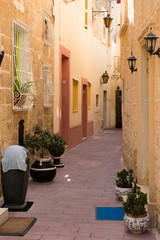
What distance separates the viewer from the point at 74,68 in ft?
51.0

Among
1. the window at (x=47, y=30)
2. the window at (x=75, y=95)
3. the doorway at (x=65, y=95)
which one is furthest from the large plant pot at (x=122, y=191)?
the window at (x=75, y=95)

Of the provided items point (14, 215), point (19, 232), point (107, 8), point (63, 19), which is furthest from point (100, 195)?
point (107, 8)

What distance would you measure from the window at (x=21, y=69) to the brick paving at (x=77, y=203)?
1864mm

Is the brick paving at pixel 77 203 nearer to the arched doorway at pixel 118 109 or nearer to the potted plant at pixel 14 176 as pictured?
the potted plant at pixel 14 176

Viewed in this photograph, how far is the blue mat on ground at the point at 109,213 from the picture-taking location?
5.80 m

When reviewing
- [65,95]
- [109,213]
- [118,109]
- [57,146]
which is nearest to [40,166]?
[57,146]

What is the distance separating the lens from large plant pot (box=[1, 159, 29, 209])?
6199mm

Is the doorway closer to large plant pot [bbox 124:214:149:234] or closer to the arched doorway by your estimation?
large plant pot [bbox 124:214:149:234]

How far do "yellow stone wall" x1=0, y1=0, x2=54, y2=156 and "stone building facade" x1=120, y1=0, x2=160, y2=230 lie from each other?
2.37 metres

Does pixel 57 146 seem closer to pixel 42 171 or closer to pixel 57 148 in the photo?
pixel 57 148

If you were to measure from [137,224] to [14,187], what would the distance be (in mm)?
2257

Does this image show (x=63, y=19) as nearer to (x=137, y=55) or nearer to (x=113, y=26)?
(x=137, y=55)

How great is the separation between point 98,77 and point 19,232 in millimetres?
18470

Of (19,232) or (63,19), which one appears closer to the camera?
(19,232)
